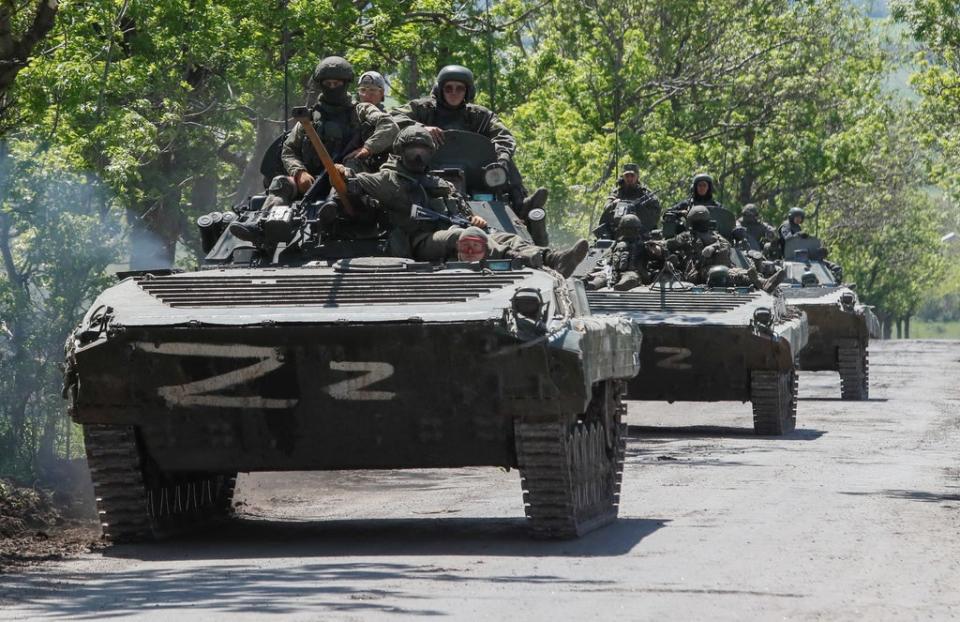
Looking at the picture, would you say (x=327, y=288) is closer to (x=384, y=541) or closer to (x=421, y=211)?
(x=384, y=541)

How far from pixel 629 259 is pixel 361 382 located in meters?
12.1

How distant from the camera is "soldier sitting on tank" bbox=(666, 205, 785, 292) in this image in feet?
72.5

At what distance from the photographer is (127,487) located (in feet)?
35.5

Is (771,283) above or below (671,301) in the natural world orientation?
above

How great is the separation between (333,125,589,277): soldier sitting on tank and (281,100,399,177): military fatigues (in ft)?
1.79

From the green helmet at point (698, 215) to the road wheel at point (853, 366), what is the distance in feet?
18.5

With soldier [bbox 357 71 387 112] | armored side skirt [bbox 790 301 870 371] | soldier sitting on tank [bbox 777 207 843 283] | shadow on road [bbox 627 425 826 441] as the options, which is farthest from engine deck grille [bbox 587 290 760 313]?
soldier sitting on tank [bbox 777 207 843 283]

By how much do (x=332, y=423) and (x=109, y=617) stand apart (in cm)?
272

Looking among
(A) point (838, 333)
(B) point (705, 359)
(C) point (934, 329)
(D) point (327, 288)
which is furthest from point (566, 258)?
(C) point (934, 329)

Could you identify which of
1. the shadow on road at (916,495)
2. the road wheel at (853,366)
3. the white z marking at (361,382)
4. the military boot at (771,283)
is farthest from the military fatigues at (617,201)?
the white z marking at (361,382)

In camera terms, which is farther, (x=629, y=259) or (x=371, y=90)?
(x=629, y=259)

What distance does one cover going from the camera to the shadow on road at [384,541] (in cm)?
1050

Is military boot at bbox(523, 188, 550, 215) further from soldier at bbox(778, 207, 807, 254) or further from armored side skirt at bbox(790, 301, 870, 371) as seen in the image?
soldier at bbox(778, 207, 807, 254)

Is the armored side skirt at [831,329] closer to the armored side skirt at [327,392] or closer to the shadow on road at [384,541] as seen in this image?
the shadow on road at [384,541]
